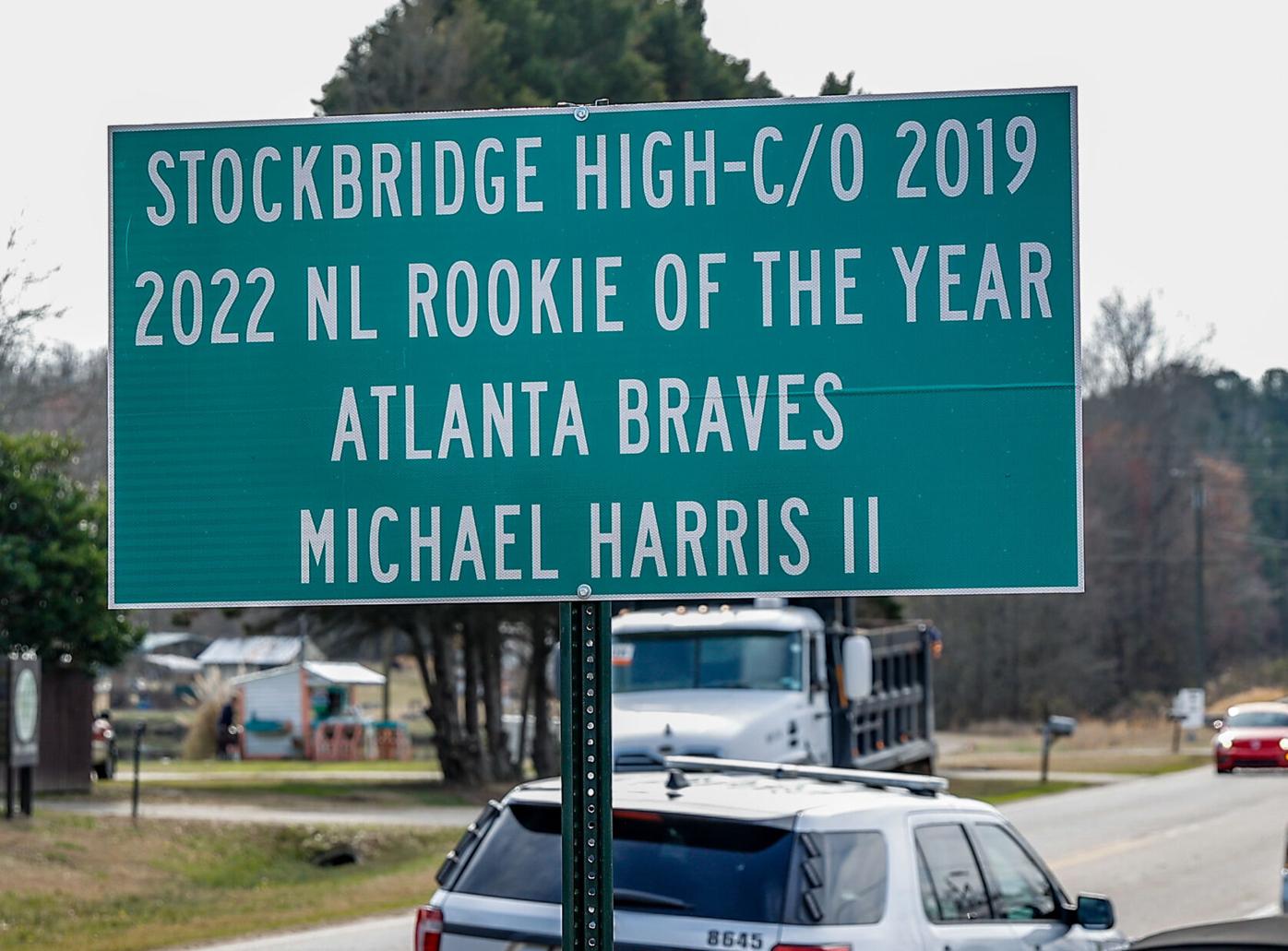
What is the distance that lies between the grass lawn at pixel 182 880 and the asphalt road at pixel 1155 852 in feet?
4.48

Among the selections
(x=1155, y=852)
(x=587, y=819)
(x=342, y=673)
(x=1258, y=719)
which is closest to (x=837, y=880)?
(x=587, y=819)

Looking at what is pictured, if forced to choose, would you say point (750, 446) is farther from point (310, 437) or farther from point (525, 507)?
point (310, 437)

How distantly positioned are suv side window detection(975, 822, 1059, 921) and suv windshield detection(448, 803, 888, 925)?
91 centimetres

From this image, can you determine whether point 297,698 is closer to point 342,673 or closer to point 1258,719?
point 342,673

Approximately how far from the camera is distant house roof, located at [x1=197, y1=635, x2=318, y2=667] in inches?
3469

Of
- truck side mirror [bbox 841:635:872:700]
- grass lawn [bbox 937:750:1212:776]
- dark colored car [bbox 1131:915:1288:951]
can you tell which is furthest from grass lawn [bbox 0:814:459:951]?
grass lawn [bbox 937:750:1212:776]

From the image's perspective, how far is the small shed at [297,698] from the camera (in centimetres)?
6059

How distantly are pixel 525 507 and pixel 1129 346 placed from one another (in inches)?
3551

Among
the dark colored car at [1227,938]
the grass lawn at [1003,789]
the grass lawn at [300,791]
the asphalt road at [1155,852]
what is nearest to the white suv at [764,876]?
the dark colored car at [1227,938]

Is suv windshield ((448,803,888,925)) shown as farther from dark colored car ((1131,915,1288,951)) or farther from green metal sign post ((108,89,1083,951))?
green metal sign post ((108,89,1083,951))

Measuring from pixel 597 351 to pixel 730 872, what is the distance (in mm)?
2725

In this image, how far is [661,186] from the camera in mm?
5379

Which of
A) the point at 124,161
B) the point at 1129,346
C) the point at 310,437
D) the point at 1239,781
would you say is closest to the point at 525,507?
the point at 310,437

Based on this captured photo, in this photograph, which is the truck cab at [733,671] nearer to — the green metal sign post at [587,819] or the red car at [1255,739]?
the green metal sign post at [587,819]
